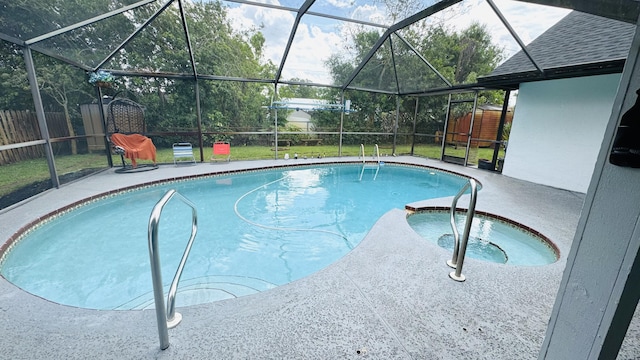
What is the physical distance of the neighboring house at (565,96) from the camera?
521cm

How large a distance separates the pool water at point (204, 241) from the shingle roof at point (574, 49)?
346 centimetres

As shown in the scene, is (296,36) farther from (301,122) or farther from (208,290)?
(208,290)

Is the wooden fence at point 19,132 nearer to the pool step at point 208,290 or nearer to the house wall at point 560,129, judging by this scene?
the pool step at point 208,290

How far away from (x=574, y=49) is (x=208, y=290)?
8.87 m

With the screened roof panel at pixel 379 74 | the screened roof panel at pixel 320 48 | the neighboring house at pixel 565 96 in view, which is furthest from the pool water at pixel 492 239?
the screened roof panel at pixel 379 74

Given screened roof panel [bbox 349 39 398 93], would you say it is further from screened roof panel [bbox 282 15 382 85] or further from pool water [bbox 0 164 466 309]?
pool water [bbox 0 164 466 309]

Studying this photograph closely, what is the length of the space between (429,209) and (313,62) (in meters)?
6.71

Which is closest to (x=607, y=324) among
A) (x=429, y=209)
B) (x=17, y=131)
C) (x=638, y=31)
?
(x=638, y=31)

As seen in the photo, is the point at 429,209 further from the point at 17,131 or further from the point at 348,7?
the point at 17,131

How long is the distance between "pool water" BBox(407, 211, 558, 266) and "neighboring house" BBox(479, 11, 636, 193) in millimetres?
3461

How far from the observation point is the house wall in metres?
5.35

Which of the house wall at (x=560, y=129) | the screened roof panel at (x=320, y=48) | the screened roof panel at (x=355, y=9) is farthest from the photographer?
the screened roof panel at (x=320, y=48)

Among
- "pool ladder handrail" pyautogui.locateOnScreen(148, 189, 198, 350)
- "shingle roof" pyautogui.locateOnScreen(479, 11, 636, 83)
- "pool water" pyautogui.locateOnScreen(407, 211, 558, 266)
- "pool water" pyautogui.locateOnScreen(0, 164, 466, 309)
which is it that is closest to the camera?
"pool ladder handrail" pyautogui.locateOnScreen(148, 189, 198, 350)

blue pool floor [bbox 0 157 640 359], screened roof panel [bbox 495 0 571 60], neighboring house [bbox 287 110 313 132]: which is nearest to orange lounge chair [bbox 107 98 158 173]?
blue pool floor [bbox 0 157 640 359]
